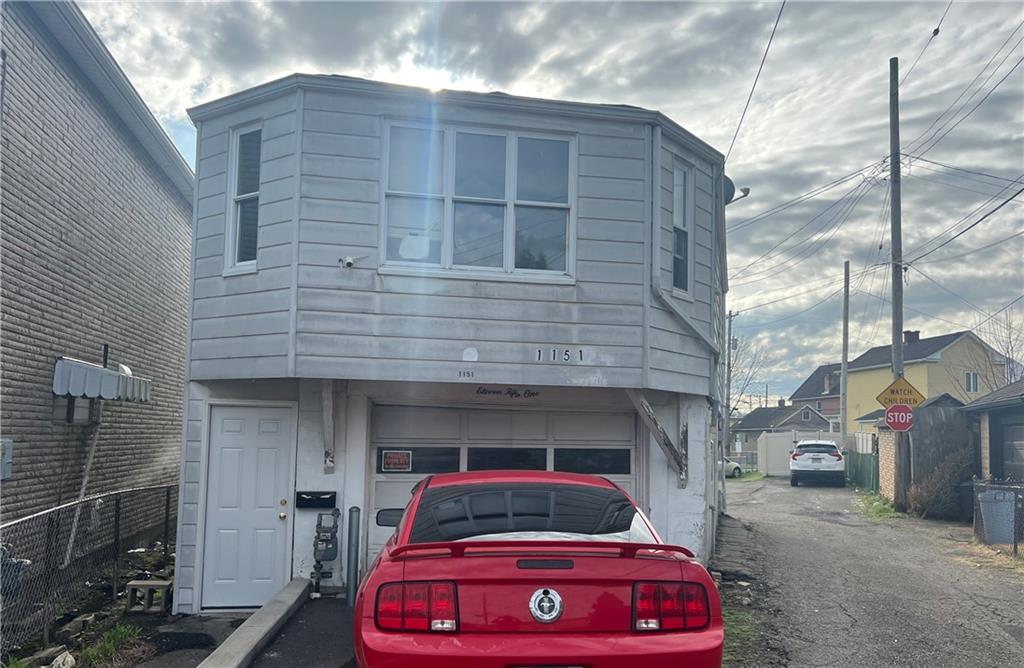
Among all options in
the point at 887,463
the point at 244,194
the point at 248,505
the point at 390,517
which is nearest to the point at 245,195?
the point at 244,194

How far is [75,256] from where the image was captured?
10828 mm

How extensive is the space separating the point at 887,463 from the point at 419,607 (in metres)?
20.3

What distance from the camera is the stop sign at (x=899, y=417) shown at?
16.6 metres

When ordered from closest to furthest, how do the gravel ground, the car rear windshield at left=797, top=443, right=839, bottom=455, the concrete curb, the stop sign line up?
the concrete curb
the gravel ground
the stop sign
the car rear windshield at left=797, top=443, right=839, bottom=455

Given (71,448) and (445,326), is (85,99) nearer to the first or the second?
(71,448)

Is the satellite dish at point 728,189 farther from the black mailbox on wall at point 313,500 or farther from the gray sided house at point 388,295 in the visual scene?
the black mailbox on wall at point 313,500

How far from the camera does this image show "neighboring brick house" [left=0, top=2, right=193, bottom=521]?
9156 millimetres

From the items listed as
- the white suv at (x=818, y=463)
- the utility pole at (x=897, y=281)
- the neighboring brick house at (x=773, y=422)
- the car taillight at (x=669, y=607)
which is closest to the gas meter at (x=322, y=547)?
the car taillight at (x=669, y=607)

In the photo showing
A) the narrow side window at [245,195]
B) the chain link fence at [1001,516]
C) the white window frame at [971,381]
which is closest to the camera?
the narrow side window at [245,195]

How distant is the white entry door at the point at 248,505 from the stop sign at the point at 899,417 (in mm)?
12549

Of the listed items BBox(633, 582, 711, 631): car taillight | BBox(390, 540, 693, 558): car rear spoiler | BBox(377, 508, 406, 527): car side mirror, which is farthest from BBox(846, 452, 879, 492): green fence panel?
BBox(390, 540, 693, 558): car rear spoiler

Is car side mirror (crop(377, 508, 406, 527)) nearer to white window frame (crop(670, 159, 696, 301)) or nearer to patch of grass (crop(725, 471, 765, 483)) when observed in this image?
white window frame (crop(670, 159, 696, 301))

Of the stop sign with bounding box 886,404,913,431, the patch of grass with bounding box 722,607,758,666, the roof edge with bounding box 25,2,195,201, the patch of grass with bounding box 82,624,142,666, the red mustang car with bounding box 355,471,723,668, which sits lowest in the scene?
the patch of grass with bounding box 82,624,142,666

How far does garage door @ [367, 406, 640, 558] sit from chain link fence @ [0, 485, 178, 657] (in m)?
3.03
